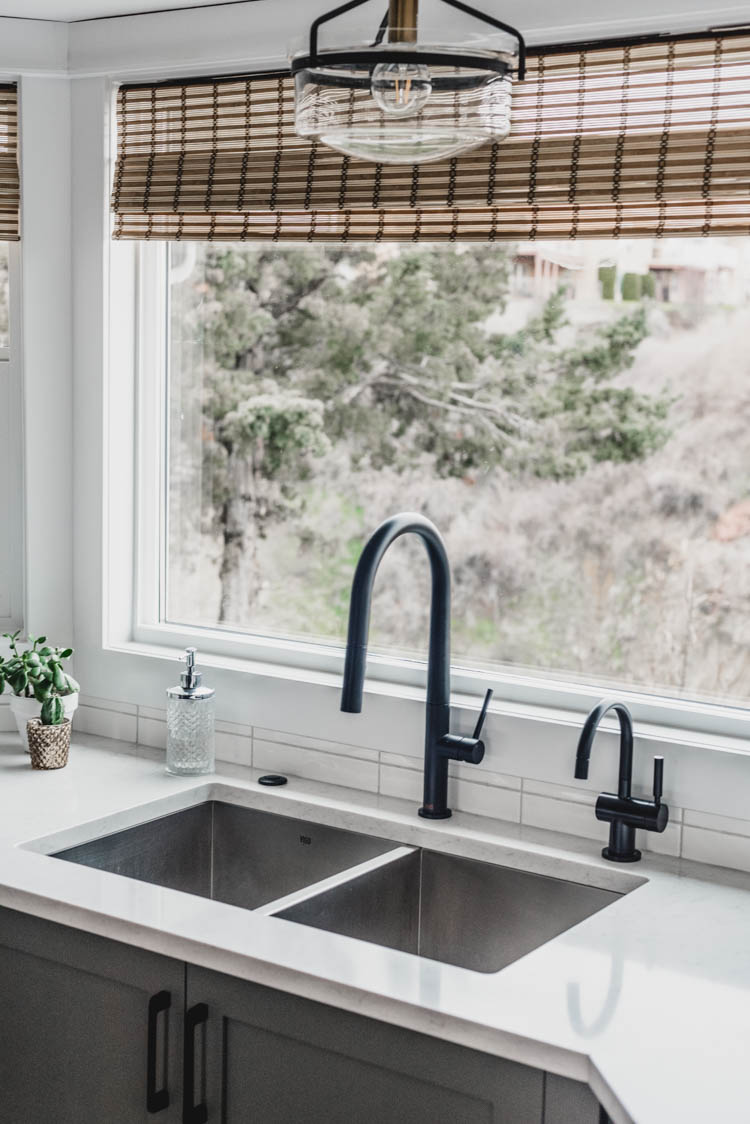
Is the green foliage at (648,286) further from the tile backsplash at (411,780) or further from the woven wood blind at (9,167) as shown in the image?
the woven wood blind at (9,167)

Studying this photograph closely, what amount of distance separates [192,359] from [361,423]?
Answer: 1.36 ft

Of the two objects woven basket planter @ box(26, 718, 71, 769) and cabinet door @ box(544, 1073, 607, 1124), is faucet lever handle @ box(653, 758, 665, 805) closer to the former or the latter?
cabinet door @ box(544, 1073, 607, 1124)

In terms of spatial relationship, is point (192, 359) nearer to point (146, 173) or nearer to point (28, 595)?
point (146, 173)

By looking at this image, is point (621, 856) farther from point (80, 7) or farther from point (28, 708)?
point (80, 7)

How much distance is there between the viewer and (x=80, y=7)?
8.52 ft

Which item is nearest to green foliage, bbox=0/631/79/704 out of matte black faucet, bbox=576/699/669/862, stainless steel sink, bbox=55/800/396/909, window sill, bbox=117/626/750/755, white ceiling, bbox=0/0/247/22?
window sill, bbox=117/626/750/755

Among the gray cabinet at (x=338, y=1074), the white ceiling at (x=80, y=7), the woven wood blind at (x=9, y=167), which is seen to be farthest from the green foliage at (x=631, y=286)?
the gray cabinet at (x=338, y=1074)

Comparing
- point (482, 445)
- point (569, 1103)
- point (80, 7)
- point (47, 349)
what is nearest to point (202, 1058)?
point (569, 1103)

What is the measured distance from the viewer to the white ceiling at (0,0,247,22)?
8.38ft

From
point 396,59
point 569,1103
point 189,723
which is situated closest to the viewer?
point 396,59

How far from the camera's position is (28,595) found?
2.84 meters

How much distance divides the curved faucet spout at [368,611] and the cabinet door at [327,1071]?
0.57 m

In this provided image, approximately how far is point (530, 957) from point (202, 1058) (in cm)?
47

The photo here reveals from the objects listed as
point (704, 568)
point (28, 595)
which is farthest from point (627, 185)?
point (28, 595)
